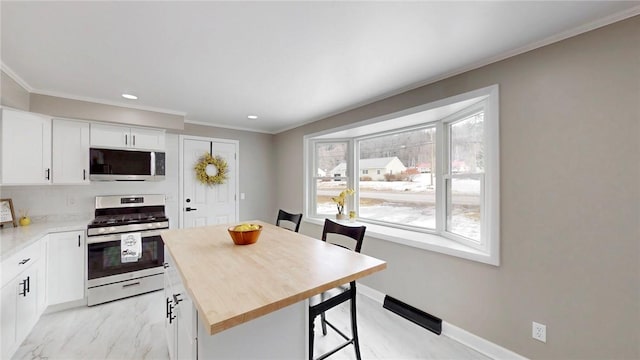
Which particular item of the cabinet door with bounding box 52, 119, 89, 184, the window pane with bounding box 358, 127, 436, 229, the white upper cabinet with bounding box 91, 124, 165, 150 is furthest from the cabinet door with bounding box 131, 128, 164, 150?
the window pane with bounding box 358, 127, 436, 229

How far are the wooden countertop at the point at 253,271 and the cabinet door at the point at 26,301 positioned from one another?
4.22 ft

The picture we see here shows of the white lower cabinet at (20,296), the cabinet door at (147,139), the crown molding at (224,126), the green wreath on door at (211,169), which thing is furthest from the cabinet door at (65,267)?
the crown molding at (224,126)

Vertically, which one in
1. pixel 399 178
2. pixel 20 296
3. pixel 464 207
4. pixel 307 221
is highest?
pixel 399 178

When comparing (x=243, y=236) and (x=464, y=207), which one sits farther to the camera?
(x=464, y=207)

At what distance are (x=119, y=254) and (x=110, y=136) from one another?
1.44 meters

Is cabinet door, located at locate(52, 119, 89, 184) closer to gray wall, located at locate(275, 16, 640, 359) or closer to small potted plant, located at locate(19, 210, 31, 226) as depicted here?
small potted plant, located at locate(19, 210, 31, 226)

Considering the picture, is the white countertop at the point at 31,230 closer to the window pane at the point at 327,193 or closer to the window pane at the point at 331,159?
the window pane at the point at 327,193

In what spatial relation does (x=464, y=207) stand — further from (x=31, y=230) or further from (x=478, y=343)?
(x=31, y=230)

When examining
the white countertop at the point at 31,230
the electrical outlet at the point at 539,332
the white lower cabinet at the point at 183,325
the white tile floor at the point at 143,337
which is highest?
the white countertop at the point at 31,230

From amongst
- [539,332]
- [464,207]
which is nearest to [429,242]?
[464,207]

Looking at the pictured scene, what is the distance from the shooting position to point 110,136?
121 inches

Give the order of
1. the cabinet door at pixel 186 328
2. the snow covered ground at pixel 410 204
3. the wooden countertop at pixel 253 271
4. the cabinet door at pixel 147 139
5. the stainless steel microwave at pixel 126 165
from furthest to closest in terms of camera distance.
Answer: the cabinet door at pixel 147 139 < the stainless steel microwave at pixel 126 165 < the snow covered ground at pixel 410 204 < the cabinet door at pixel 186 328 < the wooden countertop at pixel 253 271

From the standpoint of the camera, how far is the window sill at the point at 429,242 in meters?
1.98

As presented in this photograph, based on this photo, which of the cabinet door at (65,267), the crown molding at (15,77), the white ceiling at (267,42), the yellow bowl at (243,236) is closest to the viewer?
the white ceiling at (267,42)
